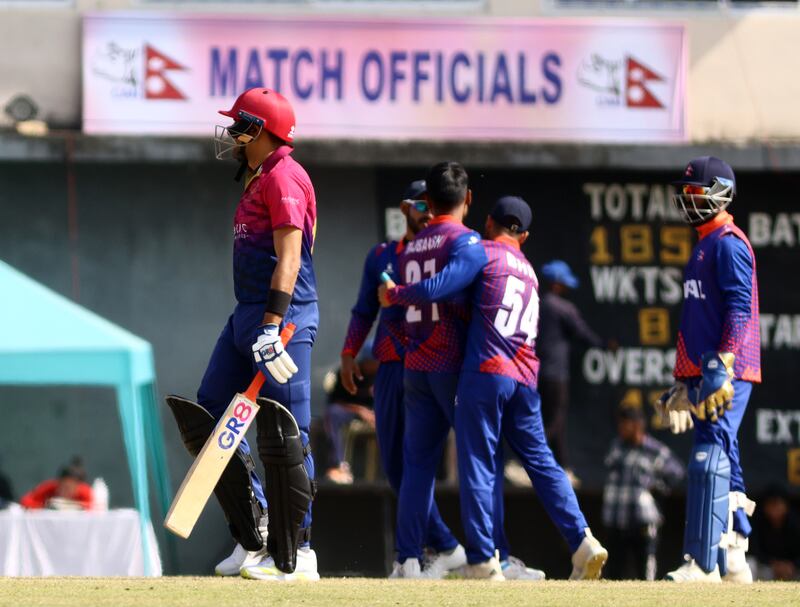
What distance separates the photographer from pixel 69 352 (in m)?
12.9

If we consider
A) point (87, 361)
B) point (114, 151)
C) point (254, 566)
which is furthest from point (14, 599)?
point (114, 151)

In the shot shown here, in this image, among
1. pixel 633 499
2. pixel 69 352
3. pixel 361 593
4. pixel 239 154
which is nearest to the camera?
pixel 361 593

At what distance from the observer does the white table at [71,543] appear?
1213 centimetres

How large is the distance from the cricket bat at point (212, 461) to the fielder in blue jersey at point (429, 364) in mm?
1742

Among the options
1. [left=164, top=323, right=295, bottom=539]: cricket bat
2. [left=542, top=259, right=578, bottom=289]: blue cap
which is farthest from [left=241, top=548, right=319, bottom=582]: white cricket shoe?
[left=542, top=259, right=578, bottom=289]: blue cap

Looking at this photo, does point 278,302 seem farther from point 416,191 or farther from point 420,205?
point 416,191

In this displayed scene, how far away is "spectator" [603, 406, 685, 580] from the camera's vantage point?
13.4 m

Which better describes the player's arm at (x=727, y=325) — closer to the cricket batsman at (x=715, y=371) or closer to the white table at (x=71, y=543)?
the cricket batsman at (x=715, y=371)

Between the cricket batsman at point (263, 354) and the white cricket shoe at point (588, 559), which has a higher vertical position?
the cricket batsman at point (263, 354)

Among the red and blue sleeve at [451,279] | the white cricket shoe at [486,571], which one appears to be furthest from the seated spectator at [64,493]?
the red and blue sleeve at [451,279]

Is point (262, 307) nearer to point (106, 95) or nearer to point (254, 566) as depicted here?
point (254, 566)

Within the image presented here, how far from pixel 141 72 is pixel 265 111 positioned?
7.90 metres

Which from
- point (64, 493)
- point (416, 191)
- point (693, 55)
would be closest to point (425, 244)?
point (416, 191)

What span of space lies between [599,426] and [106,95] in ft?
16.9
